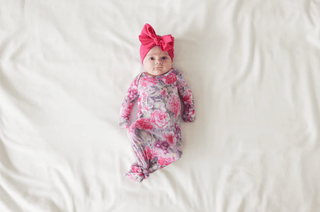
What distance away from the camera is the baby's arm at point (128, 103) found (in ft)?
3.34

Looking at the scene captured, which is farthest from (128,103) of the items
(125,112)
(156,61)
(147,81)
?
(156,61)

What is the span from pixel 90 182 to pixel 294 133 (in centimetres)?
105

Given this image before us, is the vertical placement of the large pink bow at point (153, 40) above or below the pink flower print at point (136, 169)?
above

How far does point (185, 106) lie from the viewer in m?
1.05

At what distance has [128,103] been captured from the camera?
103cm

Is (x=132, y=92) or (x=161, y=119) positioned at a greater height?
(x=132, y=92)

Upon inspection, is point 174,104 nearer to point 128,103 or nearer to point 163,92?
point 163,92

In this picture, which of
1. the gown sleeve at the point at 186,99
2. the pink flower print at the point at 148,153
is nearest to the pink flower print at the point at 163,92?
the gown sleeve at the point at 186,99

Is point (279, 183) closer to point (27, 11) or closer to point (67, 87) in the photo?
point (67, 87)

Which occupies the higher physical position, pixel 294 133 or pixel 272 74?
pixel 272 74

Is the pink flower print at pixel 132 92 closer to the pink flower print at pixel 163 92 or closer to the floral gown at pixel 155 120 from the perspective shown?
the floral gown at pixel 155 120

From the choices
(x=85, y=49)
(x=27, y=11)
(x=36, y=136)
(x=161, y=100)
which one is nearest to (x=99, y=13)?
(x=85, y=49)

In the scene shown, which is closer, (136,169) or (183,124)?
(136,169)

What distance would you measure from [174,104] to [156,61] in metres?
0.22
